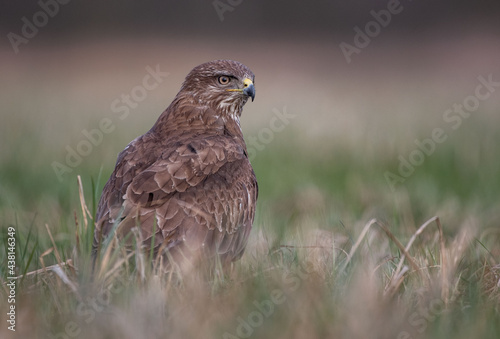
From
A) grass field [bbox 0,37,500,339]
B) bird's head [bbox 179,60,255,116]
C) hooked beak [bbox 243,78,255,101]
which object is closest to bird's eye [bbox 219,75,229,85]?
bird's head [bbox 179,60,255,116]

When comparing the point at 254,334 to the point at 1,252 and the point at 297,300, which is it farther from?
the point at 1,252

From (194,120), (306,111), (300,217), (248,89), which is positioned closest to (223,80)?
(248,89)

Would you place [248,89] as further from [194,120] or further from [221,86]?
[194,120]

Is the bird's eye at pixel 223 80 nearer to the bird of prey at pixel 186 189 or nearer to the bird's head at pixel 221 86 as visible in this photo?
the bird's head at pixel 221 86

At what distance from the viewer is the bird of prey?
4.55 meters

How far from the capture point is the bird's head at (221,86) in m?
5.75

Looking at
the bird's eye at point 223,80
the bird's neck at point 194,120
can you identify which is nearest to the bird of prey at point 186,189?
the bird's neck at point 194,120

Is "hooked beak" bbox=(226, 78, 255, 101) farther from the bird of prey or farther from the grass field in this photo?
the grass field

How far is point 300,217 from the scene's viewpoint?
696 centimetres

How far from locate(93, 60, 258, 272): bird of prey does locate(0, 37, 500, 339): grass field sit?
0.65 ft

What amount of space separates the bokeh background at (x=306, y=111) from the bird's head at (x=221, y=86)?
923mm

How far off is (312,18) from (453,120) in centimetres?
649

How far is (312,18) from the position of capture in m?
16.6

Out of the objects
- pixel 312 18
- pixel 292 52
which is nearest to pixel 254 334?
pixel 292 52
